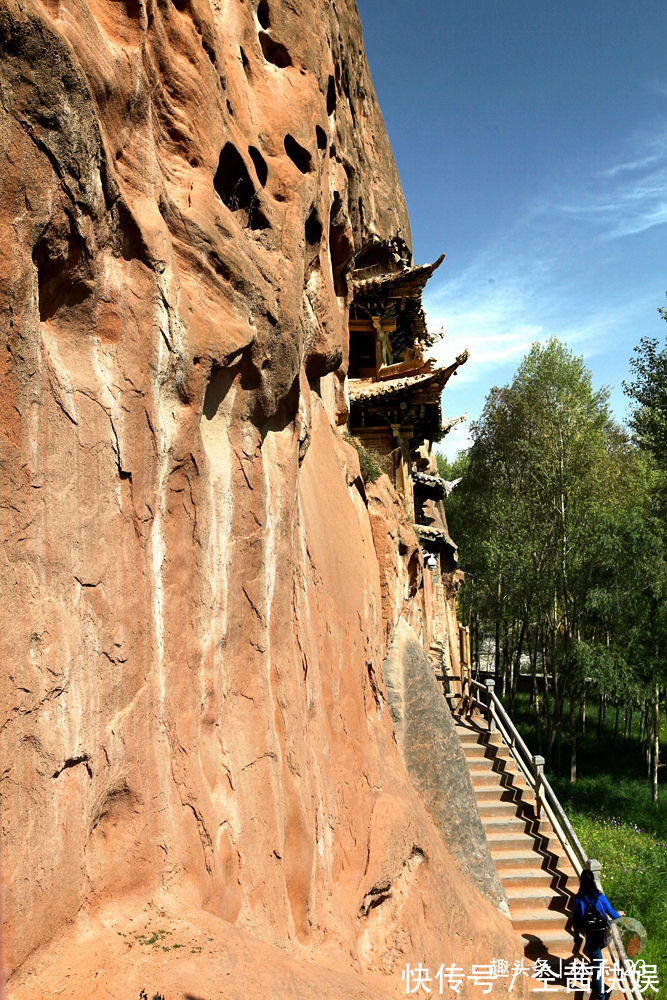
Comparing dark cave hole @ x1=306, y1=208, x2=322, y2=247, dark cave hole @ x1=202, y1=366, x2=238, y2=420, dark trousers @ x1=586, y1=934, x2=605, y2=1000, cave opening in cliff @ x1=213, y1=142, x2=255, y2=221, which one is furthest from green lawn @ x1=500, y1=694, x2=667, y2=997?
cave opening in cliff @ x1=213, y1=142, x2=255, y2=221

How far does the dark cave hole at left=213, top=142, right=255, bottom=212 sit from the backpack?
7.62 m

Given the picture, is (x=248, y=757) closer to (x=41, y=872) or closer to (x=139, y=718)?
(x=139, y=718)

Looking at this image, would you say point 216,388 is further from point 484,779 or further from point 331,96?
point 484,779

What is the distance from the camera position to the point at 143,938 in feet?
11.9

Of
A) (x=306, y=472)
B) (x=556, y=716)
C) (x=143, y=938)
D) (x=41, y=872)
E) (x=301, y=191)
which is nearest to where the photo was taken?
(x=41, y=872)

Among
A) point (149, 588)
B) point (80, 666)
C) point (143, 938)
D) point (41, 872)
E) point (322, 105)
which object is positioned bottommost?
point (143, 938)

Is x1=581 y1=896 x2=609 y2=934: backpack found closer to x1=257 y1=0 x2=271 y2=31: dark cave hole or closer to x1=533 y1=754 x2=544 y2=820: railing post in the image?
x1=533 y1=754 x2=544 y2=820: railing post

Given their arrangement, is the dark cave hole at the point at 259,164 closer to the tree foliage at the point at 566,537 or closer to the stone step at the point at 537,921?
the stone step at the point at 537,921

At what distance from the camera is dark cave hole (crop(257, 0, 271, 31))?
6508 mm

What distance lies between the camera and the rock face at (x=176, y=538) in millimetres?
3473

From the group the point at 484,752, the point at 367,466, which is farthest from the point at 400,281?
the point at 484,752

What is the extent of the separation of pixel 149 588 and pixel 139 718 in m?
0.69

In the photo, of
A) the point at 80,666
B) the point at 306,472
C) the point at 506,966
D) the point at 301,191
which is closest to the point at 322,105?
the point at 301,191

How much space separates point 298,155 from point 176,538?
3754 millimetres
